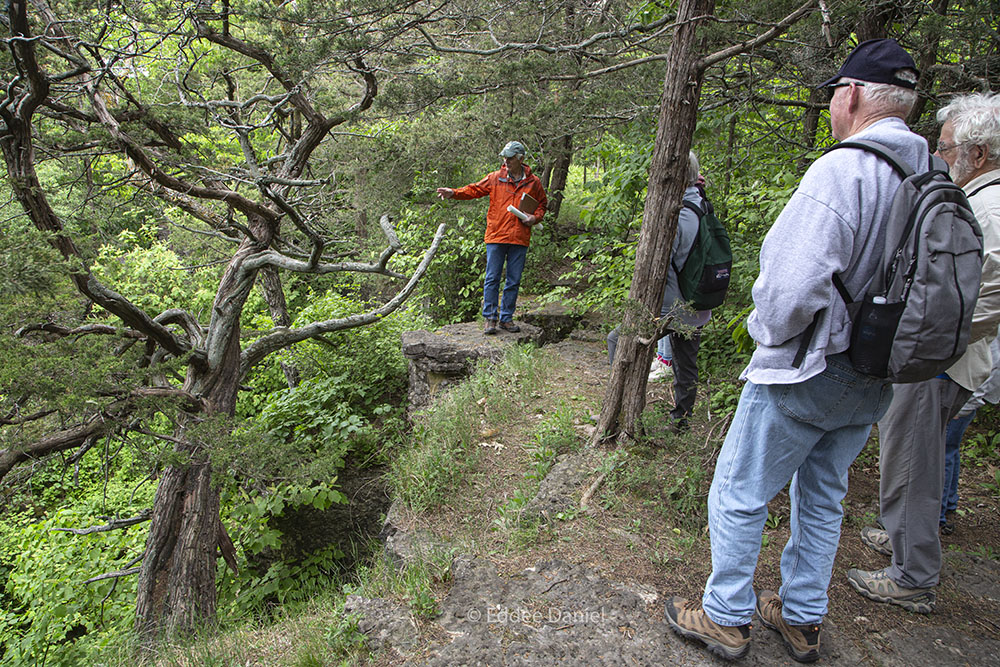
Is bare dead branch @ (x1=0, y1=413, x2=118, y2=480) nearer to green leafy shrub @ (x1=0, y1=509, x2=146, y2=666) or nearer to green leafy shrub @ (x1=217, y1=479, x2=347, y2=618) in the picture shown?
green leafy shrub @ (x1=217, y1=479, x2=347, y2=618)

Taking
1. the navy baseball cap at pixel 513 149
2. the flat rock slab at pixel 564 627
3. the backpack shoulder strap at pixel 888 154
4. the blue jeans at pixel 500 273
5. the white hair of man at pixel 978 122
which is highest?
the navy baseball cap at pixel 513 149

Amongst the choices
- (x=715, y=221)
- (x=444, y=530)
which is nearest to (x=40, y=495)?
(x=444, y=530)

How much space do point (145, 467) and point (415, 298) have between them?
19.7ft

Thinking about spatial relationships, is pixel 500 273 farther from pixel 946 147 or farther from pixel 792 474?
pixel 792 474

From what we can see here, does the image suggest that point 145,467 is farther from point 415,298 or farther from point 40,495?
point 40,495

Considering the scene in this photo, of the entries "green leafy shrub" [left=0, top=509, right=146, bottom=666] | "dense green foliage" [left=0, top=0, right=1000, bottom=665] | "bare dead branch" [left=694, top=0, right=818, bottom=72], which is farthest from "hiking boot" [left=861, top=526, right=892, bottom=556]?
"green leafy shrub" [left=0, top=509, right=146, bottom=666]

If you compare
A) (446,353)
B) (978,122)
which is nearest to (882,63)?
(978,122)

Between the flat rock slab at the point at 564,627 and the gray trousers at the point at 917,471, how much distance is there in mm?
559

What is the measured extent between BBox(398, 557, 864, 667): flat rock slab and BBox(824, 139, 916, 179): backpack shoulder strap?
1.95 m

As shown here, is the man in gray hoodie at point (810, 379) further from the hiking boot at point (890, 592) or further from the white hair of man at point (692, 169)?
the white hair of man at point (692, 169)

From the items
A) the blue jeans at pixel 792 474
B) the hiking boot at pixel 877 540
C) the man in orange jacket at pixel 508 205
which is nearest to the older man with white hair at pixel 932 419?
the hiking boot at pixel 877 540

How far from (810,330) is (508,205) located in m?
4.55

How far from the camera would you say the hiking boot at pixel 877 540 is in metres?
3.05

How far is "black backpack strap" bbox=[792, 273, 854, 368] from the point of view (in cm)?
186
